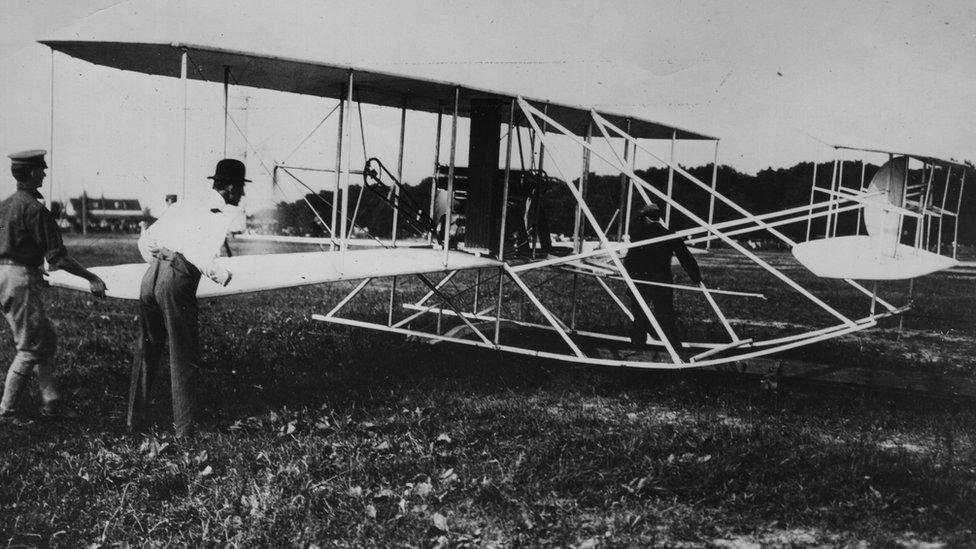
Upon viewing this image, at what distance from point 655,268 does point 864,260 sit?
2.96 metres

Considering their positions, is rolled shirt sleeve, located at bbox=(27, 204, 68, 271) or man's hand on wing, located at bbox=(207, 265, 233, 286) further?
rolled shirt sleeve, located at bbox=(27, 204, 68, 271)

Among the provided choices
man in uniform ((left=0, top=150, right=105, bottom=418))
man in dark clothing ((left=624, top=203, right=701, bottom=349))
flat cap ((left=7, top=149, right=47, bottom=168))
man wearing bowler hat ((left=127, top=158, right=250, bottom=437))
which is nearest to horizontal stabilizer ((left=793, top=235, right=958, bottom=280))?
man in dark clothing ((left=624, top=203, right=701, bottom=349))

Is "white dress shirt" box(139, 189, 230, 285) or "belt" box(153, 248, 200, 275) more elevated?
"white dress shirt" box(139, 189, 230, 285)

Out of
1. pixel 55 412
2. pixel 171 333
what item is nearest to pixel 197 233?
pixel 171 333

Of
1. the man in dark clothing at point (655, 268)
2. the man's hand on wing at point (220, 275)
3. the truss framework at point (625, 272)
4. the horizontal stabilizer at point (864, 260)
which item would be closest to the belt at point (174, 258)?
the man's hand on wing at point (220, 275)

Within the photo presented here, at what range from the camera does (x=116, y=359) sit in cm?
750

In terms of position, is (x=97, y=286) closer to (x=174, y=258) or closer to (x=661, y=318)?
(x=174, y=258)

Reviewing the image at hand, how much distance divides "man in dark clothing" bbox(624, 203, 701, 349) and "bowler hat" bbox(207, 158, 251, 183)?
17.0ft

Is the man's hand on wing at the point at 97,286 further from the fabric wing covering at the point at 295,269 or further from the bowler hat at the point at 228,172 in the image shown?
the bowler hat at the point at 228,172

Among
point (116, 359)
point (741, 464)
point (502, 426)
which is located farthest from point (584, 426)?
point (116, 359)

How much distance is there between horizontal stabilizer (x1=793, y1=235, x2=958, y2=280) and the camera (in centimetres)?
566

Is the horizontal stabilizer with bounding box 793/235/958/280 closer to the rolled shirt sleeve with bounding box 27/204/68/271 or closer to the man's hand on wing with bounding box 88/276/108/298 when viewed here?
the man's hand on wing with bounding box 88/276/108/298

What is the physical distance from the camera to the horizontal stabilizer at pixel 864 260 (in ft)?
18.6

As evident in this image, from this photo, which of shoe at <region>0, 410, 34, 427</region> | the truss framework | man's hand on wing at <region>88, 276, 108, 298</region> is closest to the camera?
man's hand on wing at <region>88, 276, 108, 298</region>
